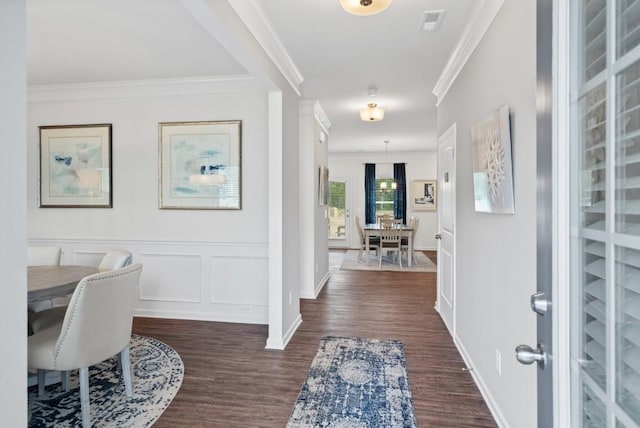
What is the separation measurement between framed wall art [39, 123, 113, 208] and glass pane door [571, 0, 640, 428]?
4254 millimetres

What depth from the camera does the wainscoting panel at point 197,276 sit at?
12.1 feet

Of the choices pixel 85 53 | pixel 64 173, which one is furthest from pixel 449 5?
pixel 64 173

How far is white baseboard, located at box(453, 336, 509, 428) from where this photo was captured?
6.51 feet

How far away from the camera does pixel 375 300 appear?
4570 millimetres

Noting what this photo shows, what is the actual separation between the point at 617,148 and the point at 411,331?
3.13 metres

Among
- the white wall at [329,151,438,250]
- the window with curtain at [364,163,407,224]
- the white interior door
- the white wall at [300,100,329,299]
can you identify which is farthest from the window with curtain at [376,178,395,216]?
the white interior door

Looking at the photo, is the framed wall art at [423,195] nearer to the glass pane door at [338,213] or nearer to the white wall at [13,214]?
the glass pane door at [338,213]

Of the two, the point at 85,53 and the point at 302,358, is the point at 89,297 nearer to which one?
the point at 302,358

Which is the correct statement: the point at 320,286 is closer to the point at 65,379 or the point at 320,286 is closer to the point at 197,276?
the point at 197,276

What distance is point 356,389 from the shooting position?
238cm

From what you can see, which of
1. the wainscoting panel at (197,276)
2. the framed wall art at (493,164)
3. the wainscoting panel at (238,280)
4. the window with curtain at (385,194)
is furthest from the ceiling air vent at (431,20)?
the window with curtain at (385,194)

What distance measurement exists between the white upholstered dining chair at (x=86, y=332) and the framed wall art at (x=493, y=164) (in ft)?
7.40

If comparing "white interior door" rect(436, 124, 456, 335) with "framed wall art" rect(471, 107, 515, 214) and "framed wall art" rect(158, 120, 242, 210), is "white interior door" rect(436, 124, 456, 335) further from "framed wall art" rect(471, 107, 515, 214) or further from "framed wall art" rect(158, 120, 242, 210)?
"framed wall art" rect(158, 120, 242, 210)

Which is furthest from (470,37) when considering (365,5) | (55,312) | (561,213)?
(55,312)
